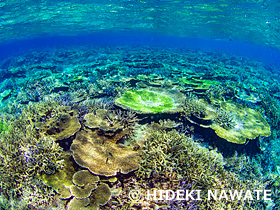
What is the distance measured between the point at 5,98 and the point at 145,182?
14.8 metres

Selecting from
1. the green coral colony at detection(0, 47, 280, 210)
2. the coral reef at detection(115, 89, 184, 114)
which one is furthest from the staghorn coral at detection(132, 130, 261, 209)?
the coral reef at detection(115, 89, 184, 114)

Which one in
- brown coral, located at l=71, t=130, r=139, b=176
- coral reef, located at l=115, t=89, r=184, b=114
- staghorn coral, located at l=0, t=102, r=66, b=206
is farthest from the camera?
coral reef, located at l=115, t=89, r=184, b=114

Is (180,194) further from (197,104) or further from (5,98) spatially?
(5,98)

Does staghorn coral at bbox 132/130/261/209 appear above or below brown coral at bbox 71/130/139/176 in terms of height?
below

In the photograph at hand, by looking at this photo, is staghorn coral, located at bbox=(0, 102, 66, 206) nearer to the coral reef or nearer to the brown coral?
the brown coral

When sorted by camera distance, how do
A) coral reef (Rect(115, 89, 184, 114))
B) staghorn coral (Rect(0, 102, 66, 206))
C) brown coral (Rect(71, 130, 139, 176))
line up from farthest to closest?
coral reef (Rect(115, 89, 184, 114))
brown coral (Rect(71, 130, 139, 176))
staghorn coral (Rect(0, 102, 66, 206))

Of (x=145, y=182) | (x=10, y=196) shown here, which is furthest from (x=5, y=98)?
(x=145, y=182)

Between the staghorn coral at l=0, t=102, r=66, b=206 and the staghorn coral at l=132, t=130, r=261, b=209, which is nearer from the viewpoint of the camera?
the staghorn coral at l=0, t=102, r=66, b=206

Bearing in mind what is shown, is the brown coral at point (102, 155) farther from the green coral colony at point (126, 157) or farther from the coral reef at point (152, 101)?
the coral reef at point (152, 101)
